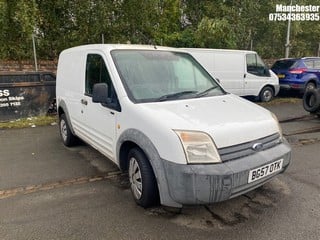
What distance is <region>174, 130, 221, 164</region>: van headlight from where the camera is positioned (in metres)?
2.77

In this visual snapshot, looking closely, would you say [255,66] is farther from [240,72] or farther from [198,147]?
[198,147]

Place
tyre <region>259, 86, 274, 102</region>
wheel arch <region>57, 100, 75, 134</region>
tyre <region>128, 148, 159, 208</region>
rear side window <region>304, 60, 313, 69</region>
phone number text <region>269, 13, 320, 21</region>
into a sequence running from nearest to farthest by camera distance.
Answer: tyre <region>128, 148, 159, 208</region> → wheel arch <region>57, 100, 75, 134</region> → tyre <region>259, 86, 274, 102</region> → rear side window <region>304, 60, 313, 69</region> → phone number text <region>269, 13, 320, 21</region>

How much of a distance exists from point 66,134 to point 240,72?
264 inches

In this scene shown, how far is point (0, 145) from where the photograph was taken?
19.7 ft

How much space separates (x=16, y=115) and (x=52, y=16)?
3.94m

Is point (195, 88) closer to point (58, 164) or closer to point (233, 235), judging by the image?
point (233, 235)

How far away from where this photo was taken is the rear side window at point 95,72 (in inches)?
153

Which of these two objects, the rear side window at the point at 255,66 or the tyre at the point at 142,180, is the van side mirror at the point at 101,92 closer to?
the tyre at the point at 142,180

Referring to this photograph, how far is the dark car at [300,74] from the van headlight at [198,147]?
9702 mm

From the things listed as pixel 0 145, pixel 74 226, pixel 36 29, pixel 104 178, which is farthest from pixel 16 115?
pixel 74 226

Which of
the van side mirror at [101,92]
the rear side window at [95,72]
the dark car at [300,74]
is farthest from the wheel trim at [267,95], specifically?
the van side mirror at [101,92]

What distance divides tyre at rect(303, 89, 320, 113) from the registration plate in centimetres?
528

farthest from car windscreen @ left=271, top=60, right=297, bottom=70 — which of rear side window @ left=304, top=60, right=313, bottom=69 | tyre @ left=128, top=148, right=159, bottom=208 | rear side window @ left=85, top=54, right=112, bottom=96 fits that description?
tyre @ left=128, top=148, right=159, bottom=208

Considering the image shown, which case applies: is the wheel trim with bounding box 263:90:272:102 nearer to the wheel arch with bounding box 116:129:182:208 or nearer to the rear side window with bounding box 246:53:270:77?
the rear side window with bounding box 246:53:270:77
